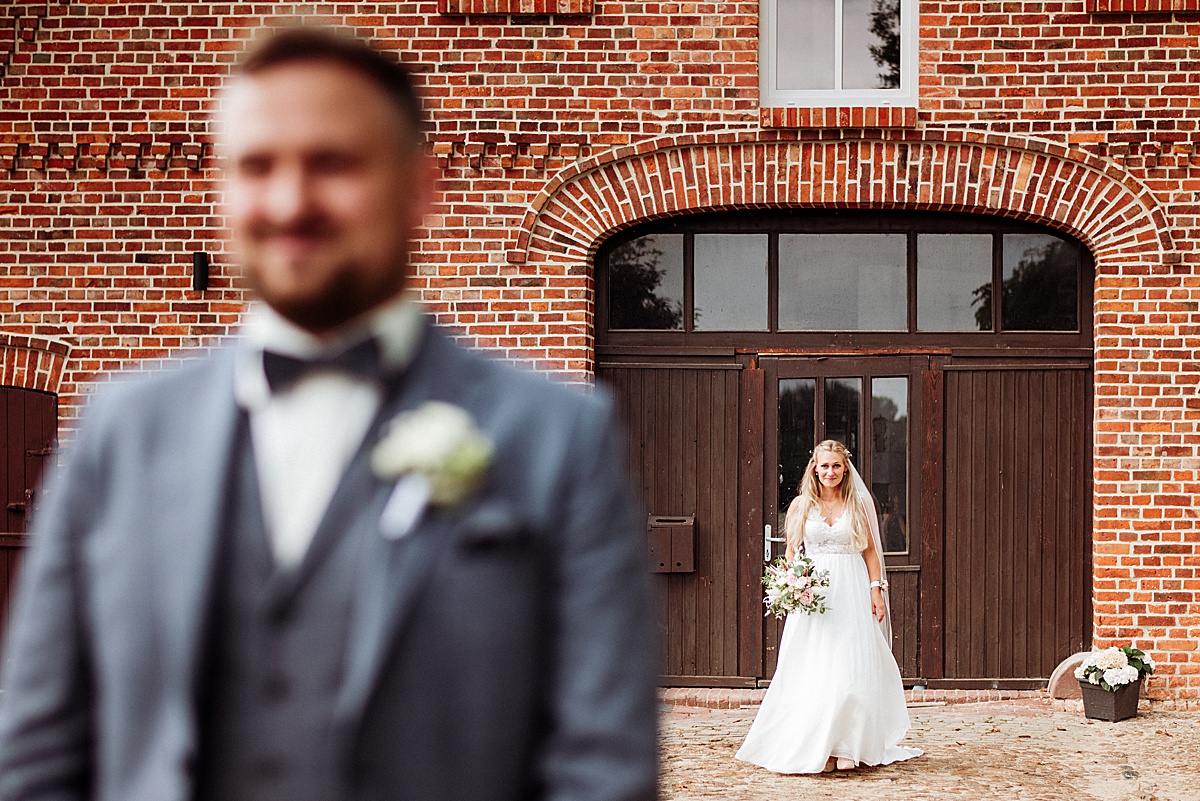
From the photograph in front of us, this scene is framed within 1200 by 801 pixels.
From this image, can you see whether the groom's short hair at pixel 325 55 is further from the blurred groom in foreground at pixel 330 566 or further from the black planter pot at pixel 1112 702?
the black planter pot at pixel 1112 702

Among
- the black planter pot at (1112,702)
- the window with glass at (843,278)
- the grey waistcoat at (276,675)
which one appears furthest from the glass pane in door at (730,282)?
the grey waistcoat at (276,675)

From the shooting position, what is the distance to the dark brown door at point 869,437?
29.7 feet

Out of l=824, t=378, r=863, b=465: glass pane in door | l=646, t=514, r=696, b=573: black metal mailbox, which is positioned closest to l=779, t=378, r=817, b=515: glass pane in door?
l=824, t=378, r=863, b=465: glass pane in door

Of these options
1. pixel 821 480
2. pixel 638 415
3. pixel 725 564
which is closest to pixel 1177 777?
pixel 821 480

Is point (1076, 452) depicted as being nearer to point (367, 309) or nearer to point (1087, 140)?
point (1087, 140)

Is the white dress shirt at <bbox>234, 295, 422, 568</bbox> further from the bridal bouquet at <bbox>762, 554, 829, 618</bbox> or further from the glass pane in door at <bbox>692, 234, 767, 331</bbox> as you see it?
the glass pane in door at <bbox>692, 234, 767, 331</bbox>

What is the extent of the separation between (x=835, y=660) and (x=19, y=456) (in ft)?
19.1

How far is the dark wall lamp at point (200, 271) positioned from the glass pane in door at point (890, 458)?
4740mm

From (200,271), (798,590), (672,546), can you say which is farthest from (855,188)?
(200,271)

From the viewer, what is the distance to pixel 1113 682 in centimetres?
812

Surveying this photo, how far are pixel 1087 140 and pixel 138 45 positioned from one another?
6.55 metres

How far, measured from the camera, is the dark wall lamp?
8594mm

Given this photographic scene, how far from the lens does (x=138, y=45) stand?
8727 mm

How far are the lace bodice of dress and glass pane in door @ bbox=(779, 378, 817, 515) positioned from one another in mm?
1667
